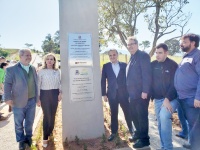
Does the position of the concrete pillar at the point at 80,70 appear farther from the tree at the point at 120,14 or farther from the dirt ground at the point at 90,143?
the tree at the point at 120,14

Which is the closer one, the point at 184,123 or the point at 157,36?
the point at 184,123

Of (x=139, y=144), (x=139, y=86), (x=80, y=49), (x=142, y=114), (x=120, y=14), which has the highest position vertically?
(x=120, y=14)

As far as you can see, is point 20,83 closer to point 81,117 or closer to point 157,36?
point 81,117

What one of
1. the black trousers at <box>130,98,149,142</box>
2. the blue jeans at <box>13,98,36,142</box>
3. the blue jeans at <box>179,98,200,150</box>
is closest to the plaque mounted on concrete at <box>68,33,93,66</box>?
the blue jeans at <box>13,98,36,142</box>

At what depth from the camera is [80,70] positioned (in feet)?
15.9

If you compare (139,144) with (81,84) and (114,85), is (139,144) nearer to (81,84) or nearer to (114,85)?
(114,85)

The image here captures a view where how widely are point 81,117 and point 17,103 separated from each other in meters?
1.50

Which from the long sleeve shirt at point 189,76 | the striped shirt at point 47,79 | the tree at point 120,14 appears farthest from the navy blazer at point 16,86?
the tree at point 120,14

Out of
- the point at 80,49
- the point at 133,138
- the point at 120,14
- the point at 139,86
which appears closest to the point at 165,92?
the point at 139,86

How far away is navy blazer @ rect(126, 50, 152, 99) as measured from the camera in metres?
3.97

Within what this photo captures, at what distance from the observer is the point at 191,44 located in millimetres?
3520

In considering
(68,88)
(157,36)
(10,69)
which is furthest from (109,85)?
(157,36)

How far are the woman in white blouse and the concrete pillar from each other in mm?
255

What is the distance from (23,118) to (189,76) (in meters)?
3.50
